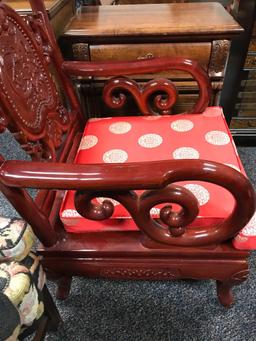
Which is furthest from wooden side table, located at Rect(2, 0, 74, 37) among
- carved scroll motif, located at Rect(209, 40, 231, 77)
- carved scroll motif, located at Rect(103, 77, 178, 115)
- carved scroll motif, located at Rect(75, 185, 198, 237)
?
carved scroll motif, located at Rect(75, 185, 198, 237)

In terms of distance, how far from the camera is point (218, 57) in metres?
1.07

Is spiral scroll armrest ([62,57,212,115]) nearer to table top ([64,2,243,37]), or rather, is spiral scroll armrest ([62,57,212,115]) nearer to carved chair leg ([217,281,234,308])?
table top ([64,2,243,37])

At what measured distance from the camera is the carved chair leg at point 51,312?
2.69 ft

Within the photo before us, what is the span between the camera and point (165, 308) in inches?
39.2

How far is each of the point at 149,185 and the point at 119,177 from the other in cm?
6

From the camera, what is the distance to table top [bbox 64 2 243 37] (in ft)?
3.28

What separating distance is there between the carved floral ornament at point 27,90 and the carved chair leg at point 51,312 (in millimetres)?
390

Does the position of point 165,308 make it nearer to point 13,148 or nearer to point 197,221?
point 197,221

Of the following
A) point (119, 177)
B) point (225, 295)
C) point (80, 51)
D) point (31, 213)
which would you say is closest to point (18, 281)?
point (31, 213)

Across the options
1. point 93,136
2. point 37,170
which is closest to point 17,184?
point 37,170

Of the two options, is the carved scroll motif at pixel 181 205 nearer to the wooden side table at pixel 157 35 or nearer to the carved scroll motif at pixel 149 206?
the carved scroll motif at pixel 149 206

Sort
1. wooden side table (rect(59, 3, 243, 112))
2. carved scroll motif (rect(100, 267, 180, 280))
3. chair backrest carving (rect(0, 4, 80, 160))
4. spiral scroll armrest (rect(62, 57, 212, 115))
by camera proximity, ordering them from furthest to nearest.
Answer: wooden side table (rect(59, 3, 243, 112)) → spiral scroll armrest (rect(62, 57, 212, 115)) → carved scroll motif (rect(100, 267, 180, 280)) → chair backrest carving (rect(0, 4, 80, 160))

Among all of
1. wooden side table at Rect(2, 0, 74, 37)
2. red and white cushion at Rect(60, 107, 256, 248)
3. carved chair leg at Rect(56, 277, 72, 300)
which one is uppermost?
wooden side table at Rect(2, 0, 74, 37)

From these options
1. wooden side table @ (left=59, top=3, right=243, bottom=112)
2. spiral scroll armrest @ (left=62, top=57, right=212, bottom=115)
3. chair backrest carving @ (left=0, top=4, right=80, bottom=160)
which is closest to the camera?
chair backrest carving @ (left=0, top=4, right=80, bottom=160)
